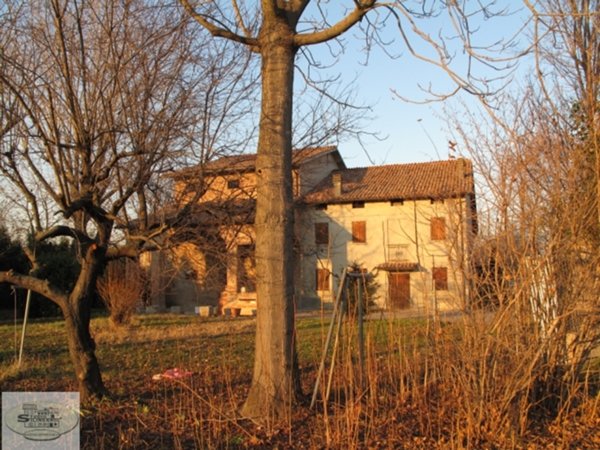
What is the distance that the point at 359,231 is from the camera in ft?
91.7

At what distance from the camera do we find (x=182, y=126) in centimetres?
580

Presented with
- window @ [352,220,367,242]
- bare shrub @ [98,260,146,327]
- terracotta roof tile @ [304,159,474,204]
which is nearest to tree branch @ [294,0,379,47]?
bare shrub @ [98,260,146,327]

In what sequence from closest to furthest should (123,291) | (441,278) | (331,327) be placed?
(331,327) < (441,278) < (123,291)

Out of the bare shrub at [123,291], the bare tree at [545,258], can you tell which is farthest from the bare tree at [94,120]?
the bare shrub at [123,291]

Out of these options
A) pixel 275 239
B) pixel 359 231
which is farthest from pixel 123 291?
pixel 359 231

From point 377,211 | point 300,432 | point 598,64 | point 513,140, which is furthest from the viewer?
point 377,211

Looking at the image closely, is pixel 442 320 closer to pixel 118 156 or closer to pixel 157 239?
pixel 157 239

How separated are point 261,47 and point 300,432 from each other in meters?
3.50

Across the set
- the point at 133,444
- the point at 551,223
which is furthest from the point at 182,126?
the point at 551,223

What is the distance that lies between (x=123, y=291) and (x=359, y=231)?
1577 cm

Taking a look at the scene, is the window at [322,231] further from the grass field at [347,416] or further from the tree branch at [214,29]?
the tree branch at [214,29]

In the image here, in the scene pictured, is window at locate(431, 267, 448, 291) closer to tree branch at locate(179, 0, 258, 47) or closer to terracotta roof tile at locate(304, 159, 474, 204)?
tree branch at locate(179, 0, 258, 47)

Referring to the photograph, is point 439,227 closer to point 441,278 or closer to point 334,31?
point 441,278

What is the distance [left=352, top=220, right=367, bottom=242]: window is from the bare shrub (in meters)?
15.0
